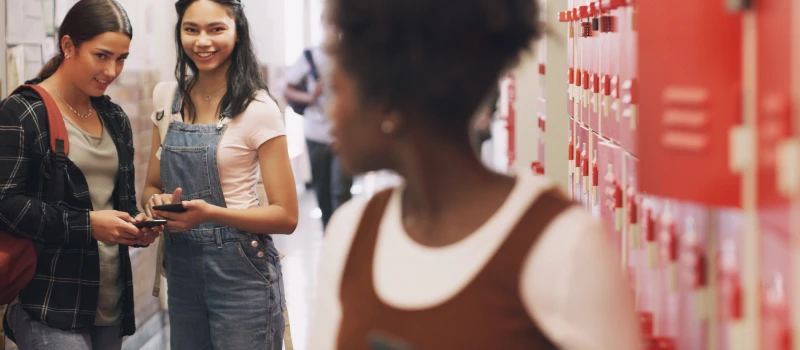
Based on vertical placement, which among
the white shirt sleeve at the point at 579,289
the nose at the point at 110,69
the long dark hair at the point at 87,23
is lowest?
the white shirt sleeve at the point at 579,289

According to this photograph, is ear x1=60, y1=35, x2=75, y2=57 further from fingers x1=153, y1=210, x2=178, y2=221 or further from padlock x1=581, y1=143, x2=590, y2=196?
padlock x1=581, y1=143, x2=590, y2=196

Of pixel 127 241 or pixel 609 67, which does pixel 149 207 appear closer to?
pixel 127 241

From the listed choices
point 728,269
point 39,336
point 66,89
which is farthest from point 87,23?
point 728,269

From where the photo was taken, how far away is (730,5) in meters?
1.25

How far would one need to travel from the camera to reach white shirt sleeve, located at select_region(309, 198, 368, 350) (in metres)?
1.25

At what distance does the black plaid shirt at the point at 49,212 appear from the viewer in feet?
8.18

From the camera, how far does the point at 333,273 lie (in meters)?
1.26

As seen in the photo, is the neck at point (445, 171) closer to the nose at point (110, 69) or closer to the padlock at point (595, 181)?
the padlock at point (595, 181)

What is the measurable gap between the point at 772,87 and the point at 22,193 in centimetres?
201

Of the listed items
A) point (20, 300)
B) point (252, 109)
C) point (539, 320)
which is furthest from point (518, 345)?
point (20, 300)

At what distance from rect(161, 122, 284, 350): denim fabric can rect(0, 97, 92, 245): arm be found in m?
0.31

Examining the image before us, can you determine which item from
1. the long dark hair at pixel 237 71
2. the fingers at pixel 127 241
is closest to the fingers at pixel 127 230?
the fingers at pixel 127 241

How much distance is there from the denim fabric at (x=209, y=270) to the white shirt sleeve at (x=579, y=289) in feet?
5.83

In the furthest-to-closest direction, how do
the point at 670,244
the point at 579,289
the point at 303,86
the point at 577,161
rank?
1. the point at 303,86
2. the point at 577,161
3. the point at 670,244
4. the point at 579,289
